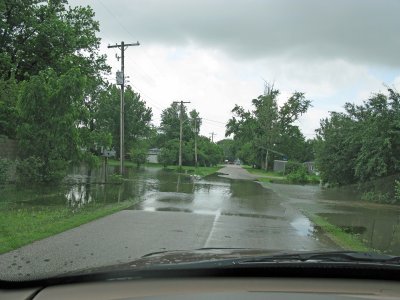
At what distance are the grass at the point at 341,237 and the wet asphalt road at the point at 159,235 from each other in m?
0.43

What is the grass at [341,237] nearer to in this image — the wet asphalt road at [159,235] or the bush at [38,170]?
the wet asphalt road at [159,235]

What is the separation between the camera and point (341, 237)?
11.9 metres

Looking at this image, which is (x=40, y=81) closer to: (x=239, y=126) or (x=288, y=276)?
(x=288, y=276)

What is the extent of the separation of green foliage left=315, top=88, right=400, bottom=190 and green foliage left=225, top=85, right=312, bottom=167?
1784 inches

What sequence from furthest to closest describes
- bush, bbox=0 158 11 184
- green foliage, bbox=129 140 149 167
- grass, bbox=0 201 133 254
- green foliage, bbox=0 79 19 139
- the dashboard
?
green foliage, bbox=129 140 149 167 < green foliage, bbox=0 79 19 139 < bush, bbox=0 158 11 184 < grass, bbox=0 201 133 254 < the dashboard

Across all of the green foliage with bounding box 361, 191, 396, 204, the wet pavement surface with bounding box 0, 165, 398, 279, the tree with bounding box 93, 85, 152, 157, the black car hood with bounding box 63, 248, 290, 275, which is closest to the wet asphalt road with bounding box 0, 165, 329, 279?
the wet pavement surface with bounding box 0, 165, 398, 279

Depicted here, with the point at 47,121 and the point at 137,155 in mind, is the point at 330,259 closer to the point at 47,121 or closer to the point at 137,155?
the point at 47,121

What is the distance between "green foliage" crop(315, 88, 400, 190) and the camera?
962 inches

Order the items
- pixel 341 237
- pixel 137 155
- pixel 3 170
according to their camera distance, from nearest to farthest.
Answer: pixel 341 237, pixel 3 170, pixel 137 155

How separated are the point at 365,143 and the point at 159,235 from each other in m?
18.3

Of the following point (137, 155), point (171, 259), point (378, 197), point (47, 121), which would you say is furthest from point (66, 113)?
point (137, 155)

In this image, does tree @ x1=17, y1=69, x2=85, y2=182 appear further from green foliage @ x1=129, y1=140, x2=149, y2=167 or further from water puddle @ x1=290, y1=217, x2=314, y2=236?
green foliage @ x1=129, y1=140, x2=149, y2=167

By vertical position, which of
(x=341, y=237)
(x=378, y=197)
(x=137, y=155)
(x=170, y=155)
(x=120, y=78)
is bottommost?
(x=341, y=237)

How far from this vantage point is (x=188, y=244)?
31.6 feet
